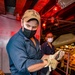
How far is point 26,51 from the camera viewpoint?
6.48 ft

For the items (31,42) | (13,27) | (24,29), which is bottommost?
(31,42)

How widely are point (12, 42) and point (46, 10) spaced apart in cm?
422

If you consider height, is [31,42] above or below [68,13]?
below

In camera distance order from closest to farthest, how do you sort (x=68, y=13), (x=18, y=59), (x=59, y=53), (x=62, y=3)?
1. (x=18, y=59)
2. (x=59, y=53)
3. (x=62, y=3)
4. (x=68, y=13)

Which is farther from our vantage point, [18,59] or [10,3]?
[10,3]

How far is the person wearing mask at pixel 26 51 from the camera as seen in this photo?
1859 mm

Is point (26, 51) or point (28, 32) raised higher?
point (28, 32)

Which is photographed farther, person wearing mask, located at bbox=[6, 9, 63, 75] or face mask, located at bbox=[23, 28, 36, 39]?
face mask, located at bbox=[23, 28, 36, 39]

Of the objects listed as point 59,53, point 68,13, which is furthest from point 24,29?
point 68,13

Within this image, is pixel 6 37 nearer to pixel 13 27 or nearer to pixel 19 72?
pixel 13 27

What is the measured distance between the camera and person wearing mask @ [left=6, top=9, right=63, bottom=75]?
1.86m

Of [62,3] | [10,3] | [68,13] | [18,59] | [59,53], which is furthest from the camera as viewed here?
[68,13]

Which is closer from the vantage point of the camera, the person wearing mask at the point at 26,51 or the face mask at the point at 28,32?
the person wearing mask at the point at 26,51

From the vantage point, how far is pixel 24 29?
80.5 inches
